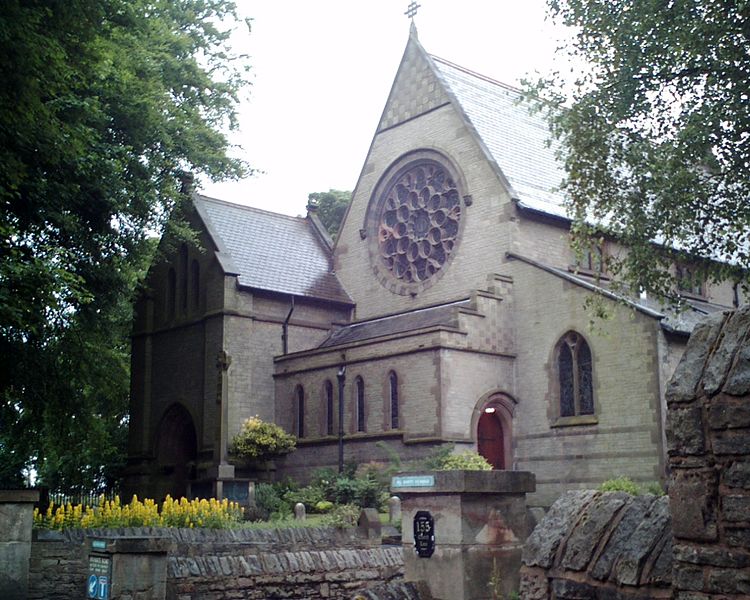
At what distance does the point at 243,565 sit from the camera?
12.6 metres

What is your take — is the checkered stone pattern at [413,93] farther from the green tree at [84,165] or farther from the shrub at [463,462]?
the shrub at [463,462]

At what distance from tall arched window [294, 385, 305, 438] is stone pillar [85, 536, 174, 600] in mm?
22064

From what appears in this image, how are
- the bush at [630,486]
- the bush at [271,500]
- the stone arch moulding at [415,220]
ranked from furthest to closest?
the stone arch moulding at [415,220], the bush at [271,500], the bush at [630,486]

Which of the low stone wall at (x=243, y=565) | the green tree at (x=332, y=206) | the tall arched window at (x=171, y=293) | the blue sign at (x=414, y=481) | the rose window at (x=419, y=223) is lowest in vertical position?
the low stone wall at (x=243, y=565)

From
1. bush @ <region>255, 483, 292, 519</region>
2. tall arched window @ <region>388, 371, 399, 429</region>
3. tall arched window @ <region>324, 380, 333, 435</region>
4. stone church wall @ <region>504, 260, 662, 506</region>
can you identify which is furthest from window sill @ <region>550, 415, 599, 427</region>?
bush @ <region>255, 483, 292, 519</region>

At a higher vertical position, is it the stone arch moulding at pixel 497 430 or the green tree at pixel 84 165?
the green tree at pixel 84 165

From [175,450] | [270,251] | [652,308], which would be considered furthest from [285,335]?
[652,308]

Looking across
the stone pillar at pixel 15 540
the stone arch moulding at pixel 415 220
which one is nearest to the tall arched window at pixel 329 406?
the stone arch moulding at pixel 415 220

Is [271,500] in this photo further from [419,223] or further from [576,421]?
[419,223]

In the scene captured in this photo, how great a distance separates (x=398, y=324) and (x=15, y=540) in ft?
64.4

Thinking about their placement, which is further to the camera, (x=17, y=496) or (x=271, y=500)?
(x=271, y=500)

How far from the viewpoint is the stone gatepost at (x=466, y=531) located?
8.83 metres

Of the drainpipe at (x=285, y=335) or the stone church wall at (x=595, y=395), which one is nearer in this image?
the stone church wall at (x=595, y=395)

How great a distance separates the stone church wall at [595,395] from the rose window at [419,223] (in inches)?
135
